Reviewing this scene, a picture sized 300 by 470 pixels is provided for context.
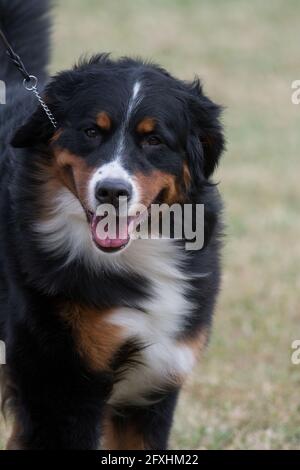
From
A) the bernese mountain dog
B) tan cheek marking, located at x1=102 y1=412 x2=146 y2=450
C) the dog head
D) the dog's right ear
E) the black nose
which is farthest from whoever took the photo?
tan cheek marking, located at x1=102 y1=412 x2=146 y2=450

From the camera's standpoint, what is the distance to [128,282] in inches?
157

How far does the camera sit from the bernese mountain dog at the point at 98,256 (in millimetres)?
3793

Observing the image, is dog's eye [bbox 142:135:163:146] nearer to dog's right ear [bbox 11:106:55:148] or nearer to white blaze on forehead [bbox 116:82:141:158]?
white blaze on forehead [bbox 116:82:141:158]

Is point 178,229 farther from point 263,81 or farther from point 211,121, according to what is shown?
point 263,81

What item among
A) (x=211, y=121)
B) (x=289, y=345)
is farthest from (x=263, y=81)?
(x=211, y=121)

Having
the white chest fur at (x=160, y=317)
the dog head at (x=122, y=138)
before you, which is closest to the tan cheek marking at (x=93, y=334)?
the white chest fur at (x=160, y=317)

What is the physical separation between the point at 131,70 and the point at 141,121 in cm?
30

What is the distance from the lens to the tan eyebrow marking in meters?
3.80

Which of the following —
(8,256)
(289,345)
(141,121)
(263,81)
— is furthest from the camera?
(263,81)

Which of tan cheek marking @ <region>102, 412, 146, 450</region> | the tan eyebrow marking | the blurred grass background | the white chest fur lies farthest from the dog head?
the blurred grass background

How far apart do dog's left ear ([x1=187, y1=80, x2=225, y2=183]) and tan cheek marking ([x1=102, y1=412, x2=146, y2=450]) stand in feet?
4.25

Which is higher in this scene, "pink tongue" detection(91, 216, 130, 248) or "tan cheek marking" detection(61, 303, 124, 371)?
"pink tongue" detection(91, 216, 130, 248)
